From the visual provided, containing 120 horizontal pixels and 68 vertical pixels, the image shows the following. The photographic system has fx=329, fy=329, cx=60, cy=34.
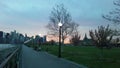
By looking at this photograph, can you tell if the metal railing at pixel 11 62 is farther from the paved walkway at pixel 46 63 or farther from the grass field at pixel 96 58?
the grass field at pixel 96 58

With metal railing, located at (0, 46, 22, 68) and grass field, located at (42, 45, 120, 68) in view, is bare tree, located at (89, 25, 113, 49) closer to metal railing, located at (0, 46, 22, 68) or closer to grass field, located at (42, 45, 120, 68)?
grass field, located at (42, 45, 120, 68)

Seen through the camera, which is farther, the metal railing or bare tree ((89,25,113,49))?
bare tree ((89,25,113,49))

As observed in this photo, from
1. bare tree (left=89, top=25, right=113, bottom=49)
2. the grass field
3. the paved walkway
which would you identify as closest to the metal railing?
the paved walkway

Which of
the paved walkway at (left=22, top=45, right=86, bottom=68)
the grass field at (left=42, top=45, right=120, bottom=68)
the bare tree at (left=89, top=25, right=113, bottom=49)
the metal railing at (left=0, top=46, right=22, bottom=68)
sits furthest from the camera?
the bare tree at (left=89, top=25, right=113, bottom=49)

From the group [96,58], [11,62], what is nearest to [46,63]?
[96,58]

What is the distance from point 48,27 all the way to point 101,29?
3903cm

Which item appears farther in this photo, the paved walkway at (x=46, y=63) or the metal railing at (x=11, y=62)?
the paved walkway at (x=46, y=63)

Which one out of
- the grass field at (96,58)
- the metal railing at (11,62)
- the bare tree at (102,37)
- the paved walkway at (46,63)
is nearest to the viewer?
the metal railing at (11,62)

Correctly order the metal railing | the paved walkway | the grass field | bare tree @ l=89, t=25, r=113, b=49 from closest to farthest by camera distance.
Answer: the metal railing
the paved walkway
the grass field
bare tree @ l=89, t=25, r=113, b=49

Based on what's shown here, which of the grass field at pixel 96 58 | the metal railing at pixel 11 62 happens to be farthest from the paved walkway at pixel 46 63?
the metal railing at pixel 11 62

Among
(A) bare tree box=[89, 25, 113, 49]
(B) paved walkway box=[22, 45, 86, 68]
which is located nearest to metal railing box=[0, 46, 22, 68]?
(B) paved walkway box=[22, 45, 86, 68]

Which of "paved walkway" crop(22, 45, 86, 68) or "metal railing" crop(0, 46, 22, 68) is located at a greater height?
"metal railing" crop(0, 46, 22, 68)

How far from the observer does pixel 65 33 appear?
75625mm

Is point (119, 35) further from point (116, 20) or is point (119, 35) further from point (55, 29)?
point (55, 29)
